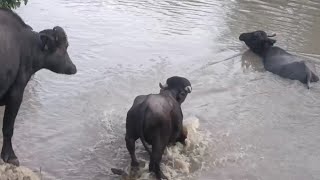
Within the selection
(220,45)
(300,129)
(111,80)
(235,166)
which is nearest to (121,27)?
(220,45)

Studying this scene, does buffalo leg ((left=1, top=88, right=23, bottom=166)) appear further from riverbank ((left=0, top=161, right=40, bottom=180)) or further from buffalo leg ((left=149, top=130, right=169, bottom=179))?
buffalo leg ((left=149, top=130, right=169, bottom=179))

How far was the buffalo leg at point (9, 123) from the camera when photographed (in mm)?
5217

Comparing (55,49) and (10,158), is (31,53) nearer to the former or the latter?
(55,49)

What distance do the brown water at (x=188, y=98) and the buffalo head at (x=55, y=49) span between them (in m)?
1.06

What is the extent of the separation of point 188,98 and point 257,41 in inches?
125

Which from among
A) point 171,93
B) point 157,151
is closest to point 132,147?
point 157,151

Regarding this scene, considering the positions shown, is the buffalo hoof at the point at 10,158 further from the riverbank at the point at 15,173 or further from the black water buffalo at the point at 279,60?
the black water buffalo at the point at 279,60

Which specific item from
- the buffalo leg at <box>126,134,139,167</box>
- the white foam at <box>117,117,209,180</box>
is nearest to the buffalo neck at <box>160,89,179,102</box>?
the white foam at <box>117,117,209,180</box>

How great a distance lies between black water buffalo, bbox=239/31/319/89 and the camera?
9.01 meters

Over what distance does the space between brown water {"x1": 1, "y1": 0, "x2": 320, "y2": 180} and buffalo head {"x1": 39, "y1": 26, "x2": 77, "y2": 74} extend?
3.49ft

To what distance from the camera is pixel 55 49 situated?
5.56m

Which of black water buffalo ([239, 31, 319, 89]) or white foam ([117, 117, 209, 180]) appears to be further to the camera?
black water buffalo ([239, 31, 319, 89])

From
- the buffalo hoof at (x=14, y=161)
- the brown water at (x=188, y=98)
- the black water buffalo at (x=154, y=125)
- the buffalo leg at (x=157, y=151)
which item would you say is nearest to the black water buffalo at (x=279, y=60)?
the brown water at (x=188, y=98)

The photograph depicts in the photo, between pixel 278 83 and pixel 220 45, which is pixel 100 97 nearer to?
pixel 278 83
